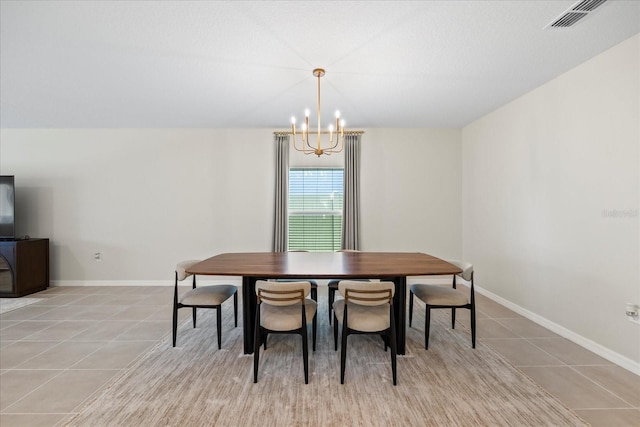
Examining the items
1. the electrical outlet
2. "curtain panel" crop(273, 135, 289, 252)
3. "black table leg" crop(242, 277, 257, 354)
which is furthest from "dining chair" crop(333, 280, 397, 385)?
"curtain panel" crop(273, 135, 289, 252)

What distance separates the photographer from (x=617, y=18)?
6.88 feet

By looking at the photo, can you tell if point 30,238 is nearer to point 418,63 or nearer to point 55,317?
point 55,317

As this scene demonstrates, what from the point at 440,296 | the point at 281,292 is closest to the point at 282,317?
the point at 281,292

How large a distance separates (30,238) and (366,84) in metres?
5.90

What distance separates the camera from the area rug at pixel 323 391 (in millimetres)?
1781

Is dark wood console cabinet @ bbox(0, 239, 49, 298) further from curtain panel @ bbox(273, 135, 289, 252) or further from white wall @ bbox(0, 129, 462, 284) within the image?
curtain panel @ bbox(273, 135, 289, 252)

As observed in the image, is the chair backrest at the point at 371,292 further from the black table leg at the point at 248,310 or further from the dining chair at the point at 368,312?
the black table leg at the point at 248,310

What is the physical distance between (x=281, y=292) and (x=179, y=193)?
3.69 m

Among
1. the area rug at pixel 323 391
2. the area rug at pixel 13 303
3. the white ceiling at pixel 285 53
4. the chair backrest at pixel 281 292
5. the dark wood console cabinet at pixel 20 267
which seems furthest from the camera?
the dark wood console cabinet at pixel 20 267

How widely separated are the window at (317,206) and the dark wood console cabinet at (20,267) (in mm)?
4035

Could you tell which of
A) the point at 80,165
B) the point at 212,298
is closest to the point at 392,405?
the point at 212,298

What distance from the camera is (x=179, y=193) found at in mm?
4973

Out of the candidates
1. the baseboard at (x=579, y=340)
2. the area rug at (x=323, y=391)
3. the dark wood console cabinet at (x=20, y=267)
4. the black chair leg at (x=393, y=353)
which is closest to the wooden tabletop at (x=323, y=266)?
the black chair leg at (x=393, y=353)

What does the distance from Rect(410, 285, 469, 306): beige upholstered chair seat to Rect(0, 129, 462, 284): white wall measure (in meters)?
2.18
